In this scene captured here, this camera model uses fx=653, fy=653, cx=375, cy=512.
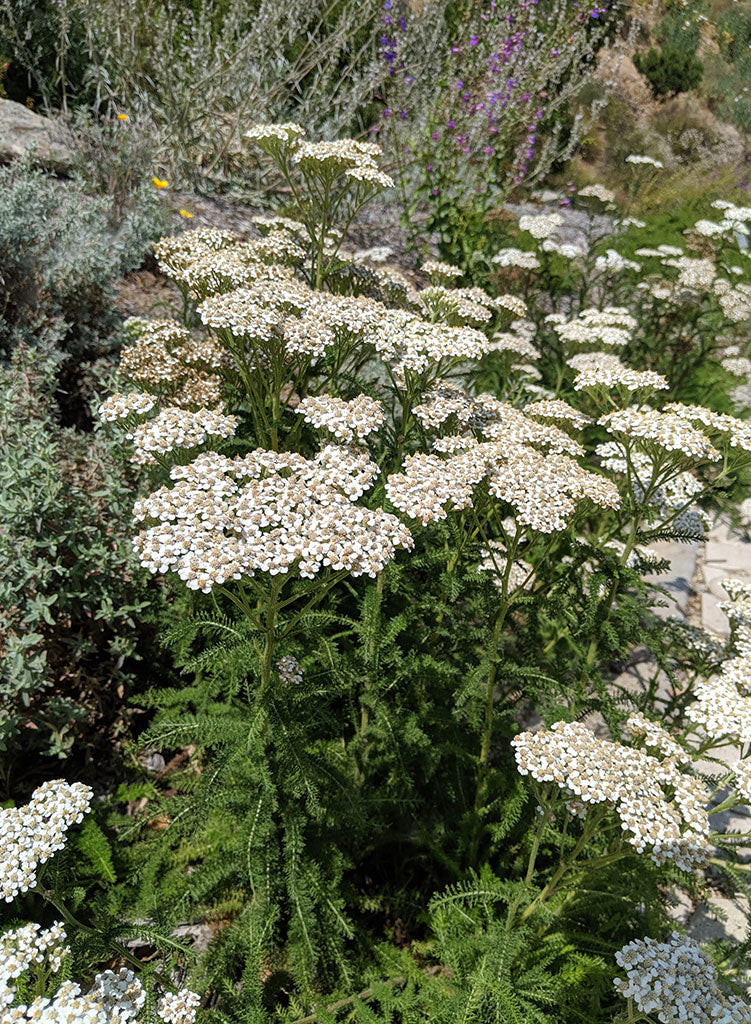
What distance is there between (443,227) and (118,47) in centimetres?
372

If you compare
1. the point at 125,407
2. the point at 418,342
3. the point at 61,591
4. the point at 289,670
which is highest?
the point at 418,342

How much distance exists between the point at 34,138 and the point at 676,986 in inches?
285

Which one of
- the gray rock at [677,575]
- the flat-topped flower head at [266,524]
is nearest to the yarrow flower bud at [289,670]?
the flat-topped flower head at [266,524]

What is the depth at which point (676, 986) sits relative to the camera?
1539mm

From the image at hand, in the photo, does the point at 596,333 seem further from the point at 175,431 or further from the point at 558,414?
the point at 175,431

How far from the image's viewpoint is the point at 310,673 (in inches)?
87.1

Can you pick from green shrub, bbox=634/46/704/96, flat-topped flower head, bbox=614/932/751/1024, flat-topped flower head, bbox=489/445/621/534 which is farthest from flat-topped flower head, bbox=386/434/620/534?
green shrub, bbox=634/46/704/96

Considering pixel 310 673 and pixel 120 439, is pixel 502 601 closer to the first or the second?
pixel 310 673

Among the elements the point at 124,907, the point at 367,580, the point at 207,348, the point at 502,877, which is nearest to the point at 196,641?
the point at 367,580

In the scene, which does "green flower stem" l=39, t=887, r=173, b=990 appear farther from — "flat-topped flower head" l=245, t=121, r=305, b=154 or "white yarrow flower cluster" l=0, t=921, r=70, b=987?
"flat-topped flower head" l=245, t=121, r=305, b=154

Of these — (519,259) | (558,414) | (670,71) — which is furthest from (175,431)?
(670,71)

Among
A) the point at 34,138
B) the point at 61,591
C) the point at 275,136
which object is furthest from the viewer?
the point at 34,138

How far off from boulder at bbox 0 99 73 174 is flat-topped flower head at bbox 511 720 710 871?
6248 mm

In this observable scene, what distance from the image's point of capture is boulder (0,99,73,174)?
5664 mm
